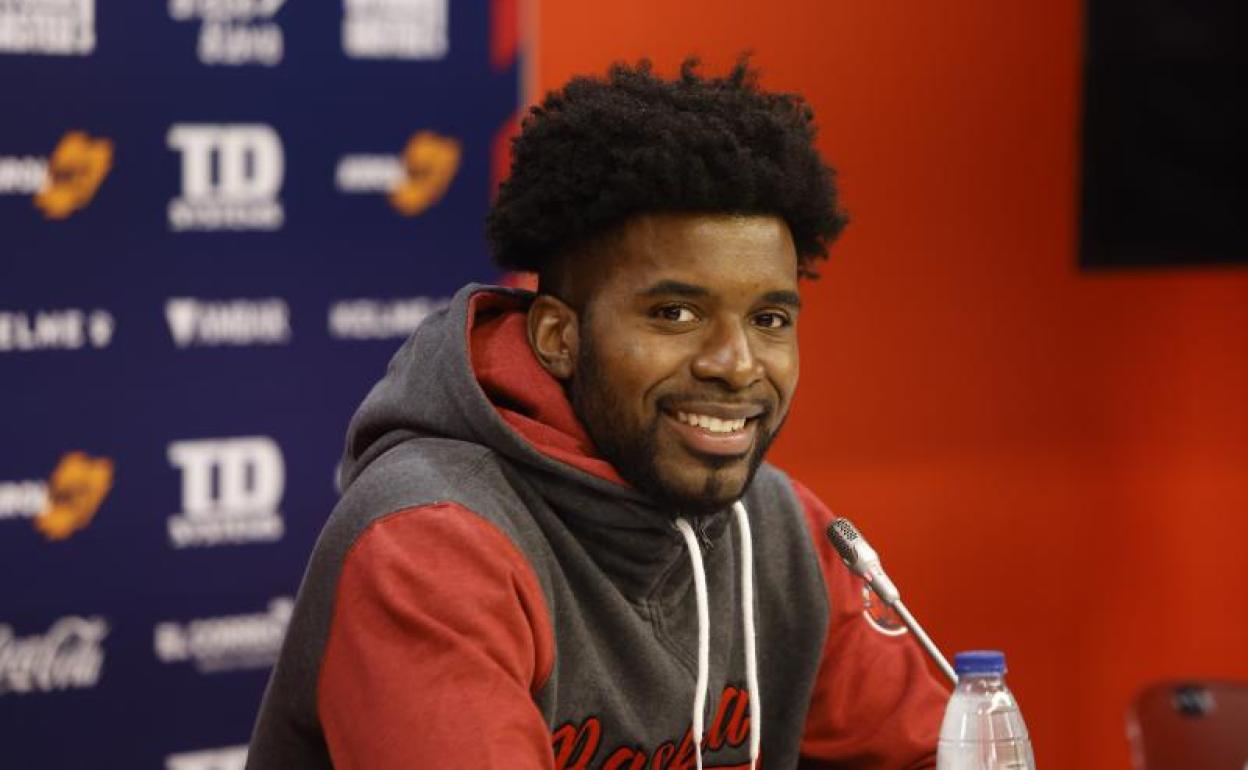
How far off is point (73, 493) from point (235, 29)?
68cm

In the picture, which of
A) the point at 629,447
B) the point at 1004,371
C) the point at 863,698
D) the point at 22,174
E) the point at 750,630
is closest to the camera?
the point at 629,447

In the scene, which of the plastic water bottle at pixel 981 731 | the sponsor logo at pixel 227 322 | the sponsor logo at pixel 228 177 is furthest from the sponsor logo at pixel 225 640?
the plastic water bottle at pixel 981 731

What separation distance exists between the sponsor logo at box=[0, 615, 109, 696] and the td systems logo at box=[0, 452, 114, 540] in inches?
5.1

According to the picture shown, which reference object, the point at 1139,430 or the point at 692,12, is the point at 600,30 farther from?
the point at 1139,430

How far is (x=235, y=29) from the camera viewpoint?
263 cm

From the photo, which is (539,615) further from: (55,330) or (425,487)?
(55,330)

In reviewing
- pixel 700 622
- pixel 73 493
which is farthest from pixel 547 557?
pixel 73 493

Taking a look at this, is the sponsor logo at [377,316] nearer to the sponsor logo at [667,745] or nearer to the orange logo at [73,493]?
the orange logo at [73,493]

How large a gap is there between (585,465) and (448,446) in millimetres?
123

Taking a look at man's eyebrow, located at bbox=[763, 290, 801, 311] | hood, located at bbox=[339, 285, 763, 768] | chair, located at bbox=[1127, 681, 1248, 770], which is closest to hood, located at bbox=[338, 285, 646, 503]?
hood, located at bbox=[339, 285, 763, 768]

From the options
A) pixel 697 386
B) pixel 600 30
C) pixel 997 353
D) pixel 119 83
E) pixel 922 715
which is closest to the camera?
pixel 697 386

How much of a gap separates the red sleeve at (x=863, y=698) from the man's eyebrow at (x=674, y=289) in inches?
14.9

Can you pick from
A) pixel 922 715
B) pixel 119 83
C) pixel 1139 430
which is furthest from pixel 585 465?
pixel 1139 430

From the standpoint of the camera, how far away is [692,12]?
10.2 feet
